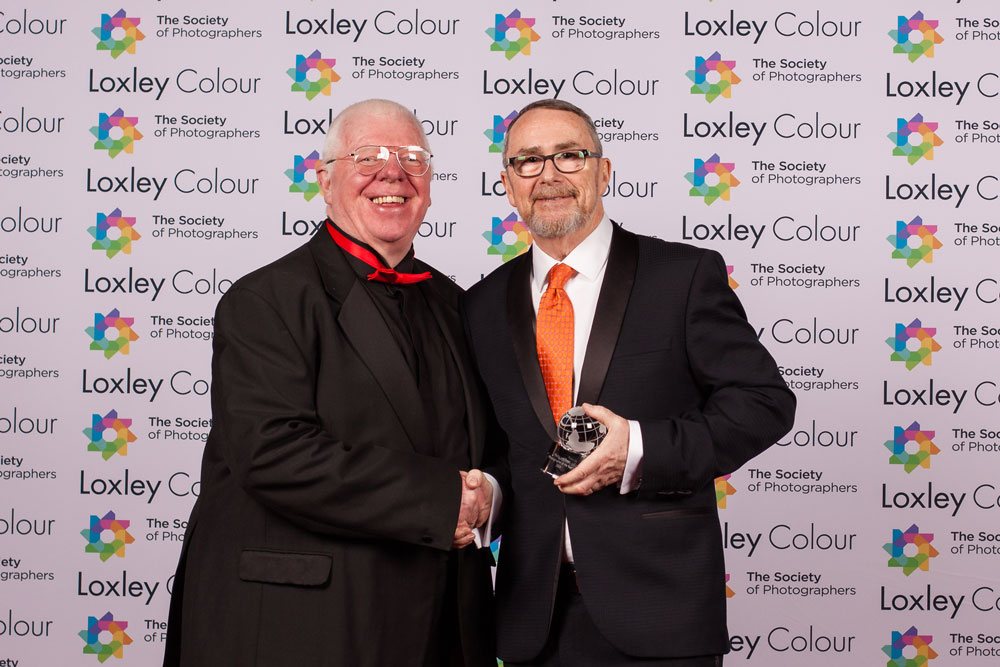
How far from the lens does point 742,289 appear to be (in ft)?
13.1

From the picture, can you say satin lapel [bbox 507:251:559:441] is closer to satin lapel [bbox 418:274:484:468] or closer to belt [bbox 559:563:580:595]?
satin lapel [bbox 418:274:484:468]

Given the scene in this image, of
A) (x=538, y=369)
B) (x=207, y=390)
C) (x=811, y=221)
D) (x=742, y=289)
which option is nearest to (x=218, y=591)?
(x=538, y=369)

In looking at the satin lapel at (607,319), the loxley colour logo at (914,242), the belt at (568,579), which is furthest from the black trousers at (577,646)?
the loxley colour logo at (914,242)

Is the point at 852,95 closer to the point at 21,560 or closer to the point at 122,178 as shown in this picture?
the point at 122,178

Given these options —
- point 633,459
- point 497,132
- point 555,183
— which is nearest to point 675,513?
point 633,459

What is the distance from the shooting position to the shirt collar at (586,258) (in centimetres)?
242

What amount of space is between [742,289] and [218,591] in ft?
8.36

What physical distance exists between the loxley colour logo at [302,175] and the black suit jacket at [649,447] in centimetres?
193

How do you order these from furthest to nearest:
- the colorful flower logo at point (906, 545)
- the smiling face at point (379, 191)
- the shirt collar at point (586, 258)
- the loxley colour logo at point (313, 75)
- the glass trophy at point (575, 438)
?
1. the loxley colour logo at point (313, 75)
2. the colorful flower logo at point (906, 545)
3. the smiling face at point (379, 191)
4. the shirt collar at point (586, 258)
5. the glass trophy at point (575, 438)

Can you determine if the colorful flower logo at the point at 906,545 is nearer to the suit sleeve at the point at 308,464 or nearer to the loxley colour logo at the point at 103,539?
the suit sleeve at the point at 308,464

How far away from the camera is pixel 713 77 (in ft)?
13.2

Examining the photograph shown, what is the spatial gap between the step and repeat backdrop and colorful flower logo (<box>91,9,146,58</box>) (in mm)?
12

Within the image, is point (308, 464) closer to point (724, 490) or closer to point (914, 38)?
point (724, 490)

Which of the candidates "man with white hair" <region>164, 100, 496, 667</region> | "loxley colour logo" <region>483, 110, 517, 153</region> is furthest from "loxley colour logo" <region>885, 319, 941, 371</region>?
"man with white hair" <region>164, 100, 496, 667</region>
